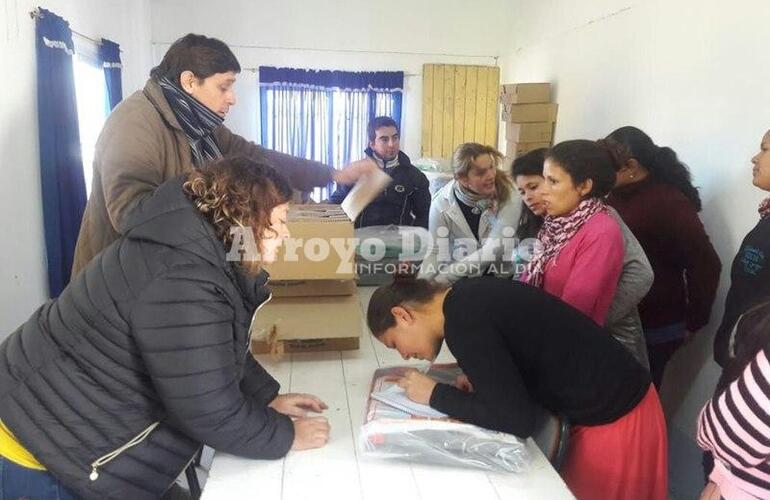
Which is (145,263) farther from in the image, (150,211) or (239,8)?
(239,8)

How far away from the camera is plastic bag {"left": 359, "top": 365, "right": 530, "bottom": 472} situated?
1.12 meters

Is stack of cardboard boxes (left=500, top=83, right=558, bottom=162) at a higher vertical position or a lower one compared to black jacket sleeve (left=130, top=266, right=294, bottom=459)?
higher

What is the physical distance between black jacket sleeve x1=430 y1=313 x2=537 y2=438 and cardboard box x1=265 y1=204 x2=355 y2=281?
603mm

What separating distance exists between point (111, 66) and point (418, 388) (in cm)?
326

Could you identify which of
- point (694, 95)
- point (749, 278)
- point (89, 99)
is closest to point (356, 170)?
point (749, 278)

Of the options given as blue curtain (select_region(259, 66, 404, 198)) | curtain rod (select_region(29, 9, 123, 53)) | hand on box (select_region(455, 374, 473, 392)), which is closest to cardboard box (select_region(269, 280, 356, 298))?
hand on box (select_region(455, 374, 473, 392))

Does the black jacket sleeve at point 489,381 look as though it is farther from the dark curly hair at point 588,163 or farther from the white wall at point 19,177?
the white wall at point 19,177

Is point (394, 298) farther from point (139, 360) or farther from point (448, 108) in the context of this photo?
point (448, 108)

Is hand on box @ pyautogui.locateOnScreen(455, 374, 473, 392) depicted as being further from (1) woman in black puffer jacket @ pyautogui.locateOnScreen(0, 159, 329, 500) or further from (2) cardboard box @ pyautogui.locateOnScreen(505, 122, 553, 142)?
(2) cardboard box @ pyautogui.locateOnScreen(505, 122, 553, 142)

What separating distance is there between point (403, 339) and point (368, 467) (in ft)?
1.01

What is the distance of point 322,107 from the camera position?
4.91m

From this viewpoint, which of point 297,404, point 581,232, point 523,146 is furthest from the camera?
point 523,146

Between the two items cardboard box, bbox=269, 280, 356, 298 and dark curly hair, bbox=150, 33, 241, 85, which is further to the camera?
cardboard box, bbox=269, 280, 356, 298

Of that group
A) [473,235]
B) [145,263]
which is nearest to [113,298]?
[145,263]
